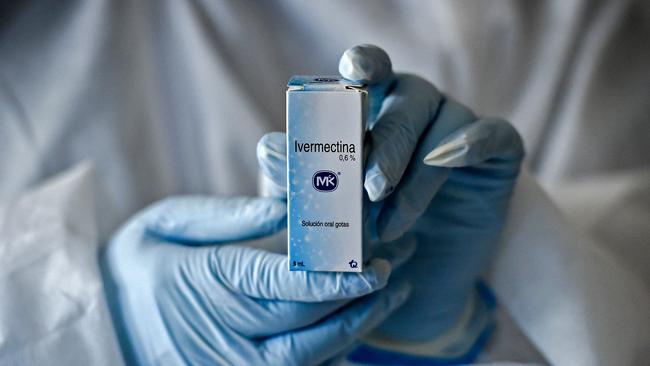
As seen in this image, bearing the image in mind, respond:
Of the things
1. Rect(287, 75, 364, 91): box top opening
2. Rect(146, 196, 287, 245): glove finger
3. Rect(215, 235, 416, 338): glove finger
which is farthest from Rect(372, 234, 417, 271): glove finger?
Rect(287, 75, 364, 91): box top opening

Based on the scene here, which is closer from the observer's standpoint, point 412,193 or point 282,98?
point 412,193

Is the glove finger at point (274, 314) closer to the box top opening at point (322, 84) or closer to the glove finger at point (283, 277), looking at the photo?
the glove finger at point (283, 277)

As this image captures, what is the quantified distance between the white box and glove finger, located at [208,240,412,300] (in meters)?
0.04

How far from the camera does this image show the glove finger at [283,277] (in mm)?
649

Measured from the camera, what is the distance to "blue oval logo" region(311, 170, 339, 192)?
58cm

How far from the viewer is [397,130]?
2.22 feet

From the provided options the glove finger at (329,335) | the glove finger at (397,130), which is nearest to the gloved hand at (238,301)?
the glove finger at (329,335)

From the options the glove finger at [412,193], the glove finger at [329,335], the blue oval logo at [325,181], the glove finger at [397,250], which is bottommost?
the glove finger at [329,335]

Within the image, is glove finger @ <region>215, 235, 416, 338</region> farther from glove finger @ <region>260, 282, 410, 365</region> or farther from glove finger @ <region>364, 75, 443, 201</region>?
glove finger @ <region>364, 75, 443, 201</region>

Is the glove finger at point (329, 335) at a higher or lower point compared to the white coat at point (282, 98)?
lower

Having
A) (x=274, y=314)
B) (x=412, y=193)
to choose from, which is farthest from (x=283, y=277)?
(x=412, y=193)

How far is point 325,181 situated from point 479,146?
197mm

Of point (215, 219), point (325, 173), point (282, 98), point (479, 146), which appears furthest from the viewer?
point (282, 98)

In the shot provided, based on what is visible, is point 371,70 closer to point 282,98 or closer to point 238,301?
point 238,301
